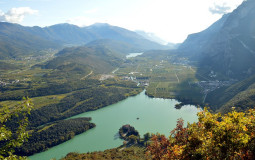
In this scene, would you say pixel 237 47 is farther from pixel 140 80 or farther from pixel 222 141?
pixel 222 141

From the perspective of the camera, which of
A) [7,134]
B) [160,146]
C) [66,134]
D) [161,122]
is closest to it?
[7,134]

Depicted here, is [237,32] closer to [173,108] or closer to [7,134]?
[173,108]

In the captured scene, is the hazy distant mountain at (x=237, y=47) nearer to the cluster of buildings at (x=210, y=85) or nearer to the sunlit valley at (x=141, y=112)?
the sunlit valley at (x=141, y=112)

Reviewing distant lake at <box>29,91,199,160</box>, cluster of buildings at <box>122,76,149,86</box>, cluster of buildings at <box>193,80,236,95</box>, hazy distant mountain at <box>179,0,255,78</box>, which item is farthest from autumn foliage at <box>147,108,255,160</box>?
hazy distant mountain at <box>179,0,255,78</box>

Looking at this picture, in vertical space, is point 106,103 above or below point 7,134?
below

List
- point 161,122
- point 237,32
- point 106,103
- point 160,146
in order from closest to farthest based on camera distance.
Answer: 1. point 160,146
2. point 161,122
3. point 106,103
4. point 237,32

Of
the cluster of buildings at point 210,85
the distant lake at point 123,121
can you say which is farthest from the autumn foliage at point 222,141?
the cluster of buildings at point 210,85

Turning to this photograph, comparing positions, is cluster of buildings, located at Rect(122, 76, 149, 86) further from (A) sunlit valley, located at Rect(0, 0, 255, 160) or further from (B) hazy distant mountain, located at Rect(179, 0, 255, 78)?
(B) hazy distant mountain, located at Rect(179, 0, 255, 78)

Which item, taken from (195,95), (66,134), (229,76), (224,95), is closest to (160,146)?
(66,134)

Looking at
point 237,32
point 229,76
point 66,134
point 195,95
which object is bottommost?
point 66,134

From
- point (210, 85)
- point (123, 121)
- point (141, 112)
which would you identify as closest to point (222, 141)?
point (123, 121)
